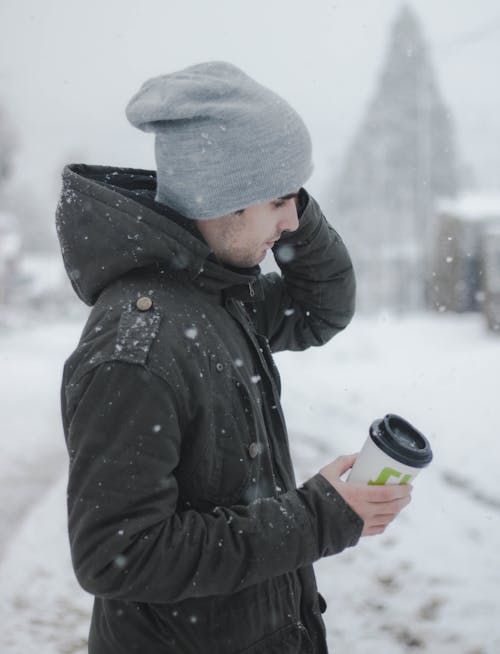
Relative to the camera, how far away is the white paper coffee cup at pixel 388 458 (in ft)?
5.52

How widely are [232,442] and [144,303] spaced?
39 centimetres

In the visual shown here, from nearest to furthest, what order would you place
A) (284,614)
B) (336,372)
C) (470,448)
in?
1. (284,614)
2. (470,448)
3. (336,372)

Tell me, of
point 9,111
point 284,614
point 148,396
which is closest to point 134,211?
point 148,396

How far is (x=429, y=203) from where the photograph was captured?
37062 millimetres

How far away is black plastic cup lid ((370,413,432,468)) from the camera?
1681 mm

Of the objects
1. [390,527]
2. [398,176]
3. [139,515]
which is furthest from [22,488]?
[398,176]

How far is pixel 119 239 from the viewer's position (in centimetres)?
163

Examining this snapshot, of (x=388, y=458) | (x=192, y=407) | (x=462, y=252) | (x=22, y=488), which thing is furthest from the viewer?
(x=462, y=252)

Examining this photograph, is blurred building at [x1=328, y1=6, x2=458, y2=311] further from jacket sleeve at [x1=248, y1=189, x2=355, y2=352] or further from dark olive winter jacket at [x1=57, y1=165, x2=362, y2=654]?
dark olive winter jacket at [x1=57, y1=165, x2=362, y2=654]

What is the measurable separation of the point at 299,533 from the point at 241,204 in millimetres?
826

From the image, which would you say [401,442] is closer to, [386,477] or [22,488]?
[386,477]

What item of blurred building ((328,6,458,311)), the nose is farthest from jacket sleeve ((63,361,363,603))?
blurred building ((328,6,458,311))

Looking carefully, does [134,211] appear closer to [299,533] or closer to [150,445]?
[150,445]

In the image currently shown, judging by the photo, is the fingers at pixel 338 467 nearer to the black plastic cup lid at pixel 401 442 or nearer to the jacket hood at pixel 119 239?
the black plastic cup lid at pixel 401 442
